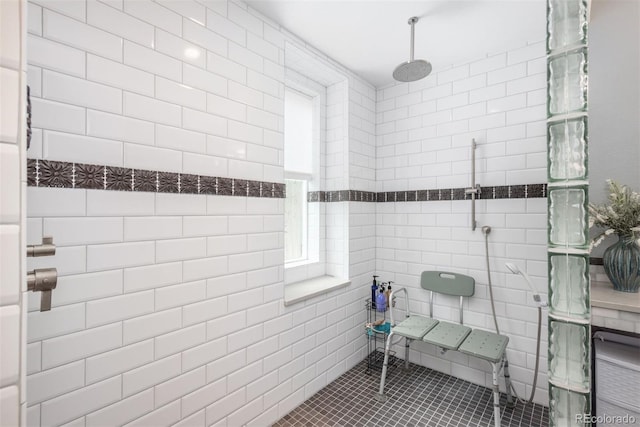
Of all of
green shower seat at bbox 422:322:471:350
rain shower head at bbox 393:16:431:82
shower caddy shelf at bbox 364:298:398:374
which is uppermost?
rain shower head at bbox 393:16:431:82

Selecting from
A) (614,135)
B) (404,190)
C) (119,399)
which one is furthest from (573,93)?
(404,190)

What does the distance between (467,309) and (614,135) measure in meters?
1.46

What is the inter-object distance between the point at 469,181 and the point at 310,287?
1465 mm

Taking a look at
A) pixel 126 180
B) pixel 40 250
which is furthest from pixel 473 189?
pixel 40 250

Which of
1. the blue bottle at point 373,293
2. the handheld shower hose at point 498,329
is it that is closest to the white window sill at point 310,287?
the blue bottle at point 373,293

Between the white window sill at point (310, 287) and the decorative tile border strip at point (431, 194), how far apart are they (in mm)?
665

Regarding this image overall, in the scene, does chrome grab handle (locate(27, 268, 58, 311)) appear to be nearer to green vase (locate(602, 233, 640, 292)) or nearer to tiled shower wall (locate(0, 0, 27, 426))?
tiled shower wall (locate(0, 0, 27, 426))

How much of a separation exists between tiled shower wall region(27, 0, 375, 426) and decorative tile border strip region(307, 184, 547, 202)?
75cm

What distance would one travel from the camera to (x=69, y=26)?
108 centimetres

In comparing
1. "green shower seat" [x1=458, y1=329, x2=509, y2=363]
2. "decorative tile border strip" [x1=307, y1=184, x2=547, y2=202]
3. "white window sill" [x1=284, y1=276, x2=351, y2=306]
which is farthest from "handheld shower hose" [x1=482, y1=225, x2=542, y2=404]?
"white window sill" [x1=284, y1=276, x2=351, y2=306]

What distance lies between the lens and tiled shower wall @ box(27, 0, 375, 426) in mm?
1061

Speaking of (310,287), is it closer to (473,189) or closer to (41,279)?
(473,189)

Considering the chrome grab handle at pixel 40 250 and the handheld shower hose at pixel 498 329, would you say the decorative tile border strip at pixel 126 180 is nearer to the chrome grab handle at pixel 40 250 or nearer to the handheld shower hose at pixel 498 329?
the chrome grab handle at pixel 40 250

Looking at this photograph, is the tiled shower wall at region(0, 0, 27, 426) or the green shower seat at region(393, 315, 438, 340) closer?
the tiled shower wall at region(0, 0, 27, 426)
